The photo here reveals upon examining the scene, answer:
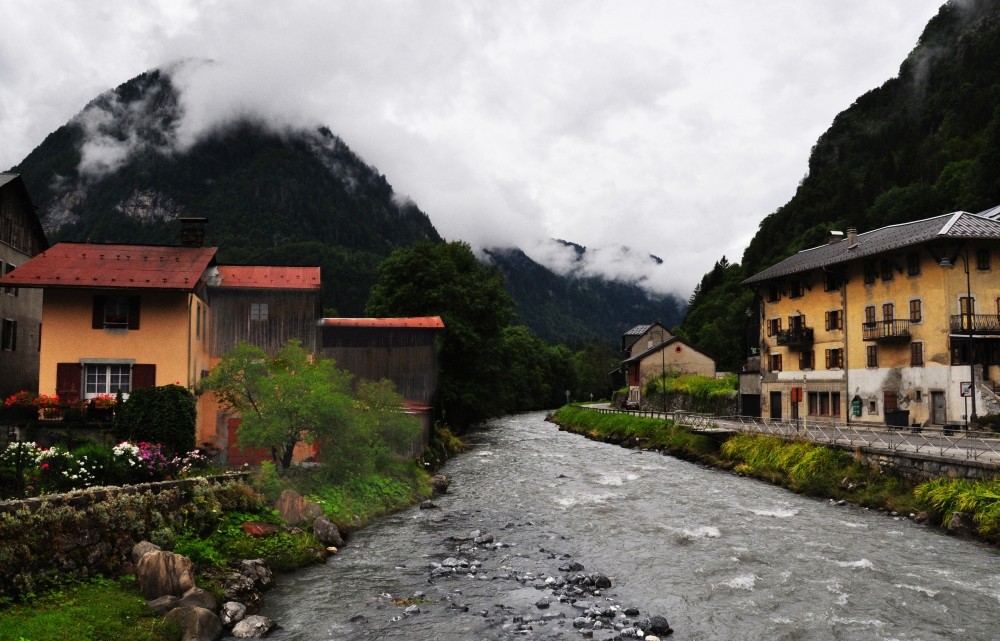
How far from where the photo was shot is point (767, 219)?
128 metres

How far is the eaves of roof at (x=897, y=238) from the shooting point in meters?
40.5

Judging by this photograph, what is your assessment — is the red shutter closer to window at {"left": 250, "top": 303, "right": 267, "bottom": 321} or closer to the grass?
window at {"left": 250, "top": 303, "right": 267, "bottom": 321}

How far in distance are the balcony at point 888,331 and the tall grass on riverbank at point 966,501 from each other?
65.0 ft

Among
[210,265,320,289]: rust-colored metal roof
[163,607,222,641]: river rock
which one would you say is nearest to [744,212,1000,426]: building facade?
[210,265,320,289]: rust-colored metal roof

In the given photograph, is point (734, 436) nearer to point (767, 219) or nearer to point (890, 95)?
point (767, 219)

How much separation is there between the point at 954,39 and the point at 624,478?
127747 millimetres

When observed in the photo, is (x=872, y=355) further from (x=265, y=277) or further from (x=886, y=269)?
(x=265, y=277)

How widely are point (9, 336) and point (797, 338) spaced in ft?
163

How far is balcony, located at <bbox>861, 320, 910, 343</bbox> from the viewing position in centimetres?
4285

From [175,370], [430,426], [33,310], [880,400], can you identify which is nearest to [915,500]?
[880,400]

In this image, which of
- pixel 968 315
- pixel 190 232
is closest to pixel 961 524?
pixel 968 315

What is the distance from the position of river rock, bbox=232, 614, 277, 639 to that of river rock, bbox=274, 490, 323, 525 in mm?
7064

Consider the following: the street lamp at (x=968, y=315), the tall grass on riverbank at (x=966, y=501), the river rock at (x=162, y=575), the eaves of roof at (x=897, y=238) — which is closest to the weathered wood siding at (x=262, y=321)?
the river rock at (x=162, y=575)

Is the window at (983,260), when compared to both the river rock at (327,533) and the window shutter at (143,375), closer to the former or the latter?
the river rock at (327,533)
